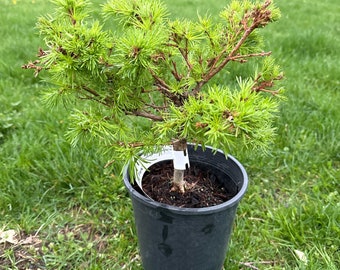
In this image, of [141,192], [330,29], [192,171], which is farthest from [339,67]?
[141,192]

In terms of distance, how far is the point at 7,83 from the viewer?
304 centimetres

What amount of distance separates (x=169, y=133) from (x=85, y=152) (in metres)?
1.17

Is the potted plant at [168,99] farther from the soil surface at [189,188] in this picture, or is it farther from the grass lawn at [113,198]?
the grass lawn at [113,198]

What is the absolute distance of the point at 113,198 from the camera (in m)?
2.03

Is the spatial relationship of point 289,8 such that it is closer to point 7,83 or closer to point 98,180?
point 7,83

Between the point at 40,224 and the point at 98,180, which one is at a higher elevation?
the point at 98,180

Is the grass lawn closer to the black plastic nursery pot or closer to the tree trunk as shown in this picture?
the black plastic nursery pot

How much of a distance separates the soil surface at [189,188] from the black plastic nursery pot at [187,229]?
55mm

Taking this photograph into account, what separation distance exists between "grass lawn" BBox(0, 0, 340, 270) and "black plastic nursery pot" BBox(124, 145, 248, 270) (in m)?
0.26

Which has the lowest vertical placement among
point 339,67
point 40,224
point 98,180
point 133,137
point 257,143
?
point 40,224

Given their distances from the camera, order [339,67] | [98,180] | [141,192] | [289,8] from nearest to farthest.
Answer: [141,192], [98,180], [339,67], [289,8]

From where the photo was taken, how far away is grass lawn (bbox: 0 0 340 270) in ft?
5.80

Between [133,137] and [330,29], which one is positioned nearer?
[133,137]

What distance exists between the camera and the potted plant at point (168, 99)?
39.4 inches
